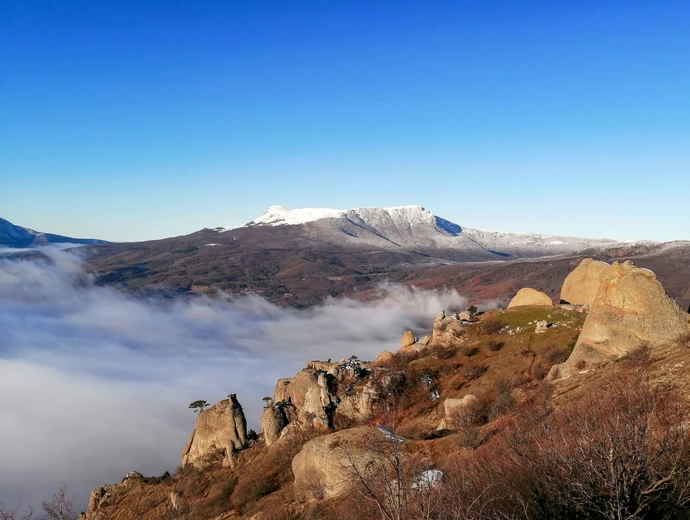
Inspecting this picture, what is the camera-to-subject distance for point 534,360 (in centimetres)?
4356

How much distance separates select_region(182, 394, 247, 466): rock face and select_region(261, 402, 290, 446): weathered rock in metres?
2.94

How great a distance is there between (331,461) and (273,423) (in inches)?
797

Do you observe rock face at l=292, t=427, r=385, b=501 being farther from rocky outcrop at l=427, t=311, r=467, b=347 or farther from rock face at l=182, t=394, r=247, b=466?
rocky outcrop at l=427, t=311, r=467, b=347

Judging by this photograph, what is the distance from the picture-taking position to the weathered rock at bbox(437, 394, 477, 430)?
3647 centimetres

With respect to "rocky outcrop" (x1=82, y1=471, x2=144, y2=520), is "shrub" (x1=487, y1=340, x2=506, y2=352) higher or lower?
higher

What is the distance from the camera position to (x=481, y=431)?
28.6m

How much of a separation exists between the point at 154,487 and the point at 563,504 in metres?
45.1

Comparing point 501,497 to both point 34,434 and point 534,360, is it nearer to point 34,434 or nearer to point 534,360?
point 534,360

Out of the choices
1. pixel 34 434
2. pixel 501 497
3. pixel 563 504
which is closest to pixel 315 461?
pixel 501 497

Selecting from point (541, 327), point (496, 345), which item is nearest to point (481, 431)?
point (496, 345)

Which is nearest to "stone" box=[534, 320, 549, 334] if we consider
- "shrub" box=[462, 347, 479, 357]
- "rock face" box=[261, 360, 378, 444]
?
"shrub" box=[462, 347, 479, 357]

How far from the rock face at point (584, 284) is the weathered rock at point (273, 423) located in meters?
38.5

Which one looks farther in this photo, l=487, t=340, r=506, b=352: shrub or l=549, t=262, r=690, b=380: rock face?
l=487, t=340, r=506, b=352: shrub

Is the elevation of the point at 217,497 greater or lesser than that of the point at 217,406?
lesser
